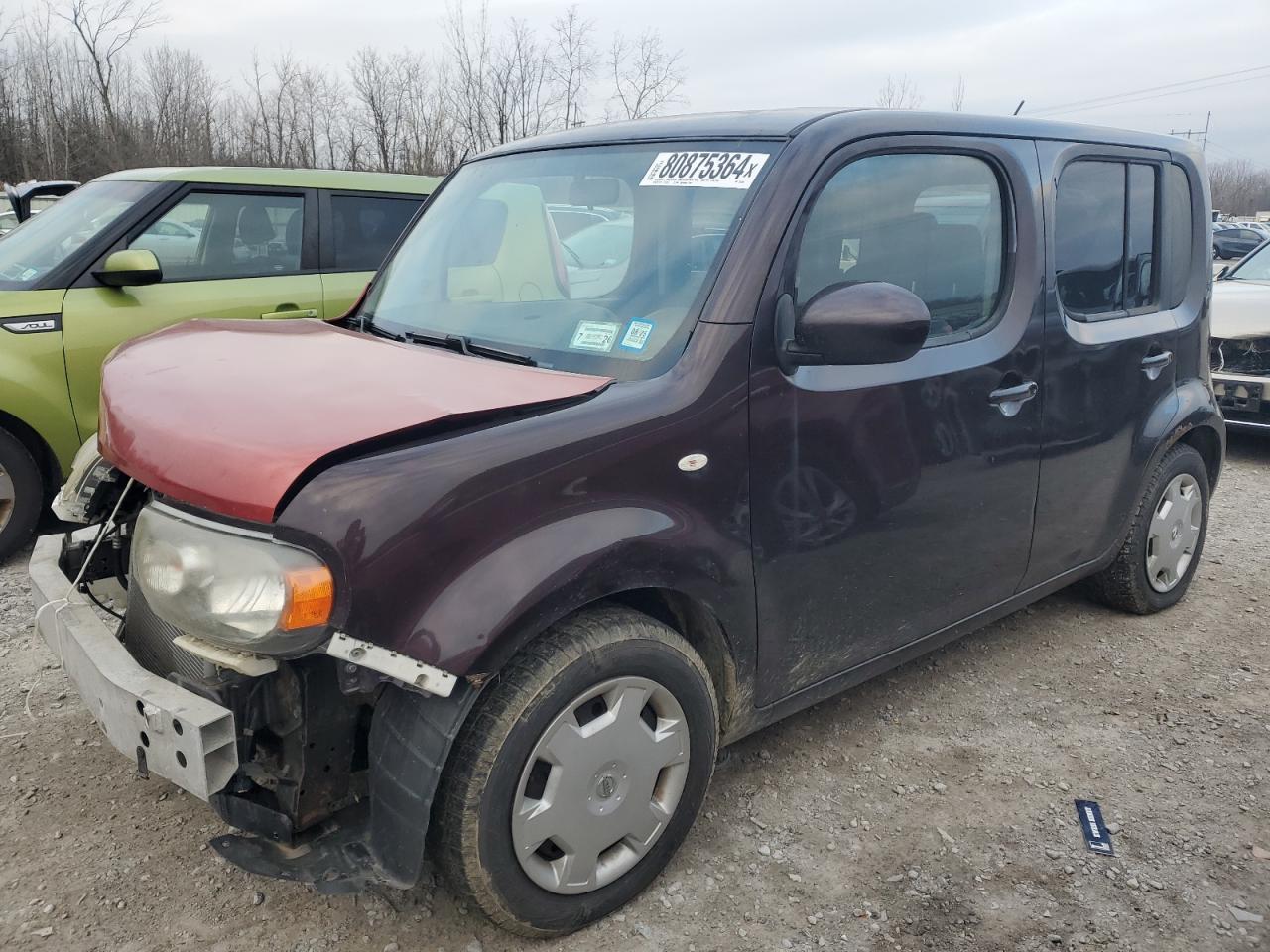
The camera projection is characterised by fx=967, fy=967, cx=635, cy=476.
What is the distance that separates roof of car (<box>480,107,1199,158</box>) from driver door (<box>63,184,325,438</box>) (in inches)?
96.4

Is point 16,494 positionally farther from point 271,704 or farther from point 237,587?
point 237,587

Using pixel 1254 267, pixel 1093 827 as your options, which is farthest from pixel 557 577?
pixel 1254 267

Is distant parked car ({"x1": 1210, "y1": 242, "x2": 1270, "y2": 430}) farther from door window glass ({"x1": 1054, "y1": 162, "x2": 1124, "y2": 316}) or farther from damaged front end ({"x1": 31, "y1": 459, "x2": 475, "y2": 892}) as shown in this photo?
damaged front end ({"x1": 31, "y1": 459, "x2": 475, "y2": 892})

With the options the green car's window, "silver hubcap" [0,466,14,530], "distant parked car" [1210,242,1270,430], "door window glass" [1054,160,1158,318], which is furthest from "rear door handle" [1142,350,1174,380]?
"silver hubcap" [0,466,14,530]

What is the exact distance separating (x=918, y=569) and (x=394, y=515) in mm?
1701

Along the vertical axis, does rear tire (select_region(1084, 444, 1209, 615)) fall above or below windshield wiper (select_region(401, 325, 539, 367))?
below

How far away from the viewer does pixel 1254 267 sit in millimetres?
8266

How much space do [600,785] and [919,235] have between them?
1.80 m

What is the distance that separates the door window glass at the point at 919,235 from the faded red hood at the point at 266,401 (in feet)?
2.59

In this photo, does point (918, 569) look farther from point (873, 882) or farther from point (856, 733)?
point (873, 882)

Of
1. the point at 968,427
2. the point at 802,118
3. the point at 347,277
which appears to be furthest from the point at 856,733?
the point at 347,277

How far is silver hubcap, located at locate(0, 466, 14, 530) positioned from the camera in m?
4.54

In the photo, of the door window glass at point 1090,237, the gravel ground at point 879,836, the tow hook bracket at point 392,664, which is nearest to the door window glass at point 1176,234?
the door window glass at point 1090,237

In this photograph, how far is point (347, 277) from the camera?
572 centimetres
